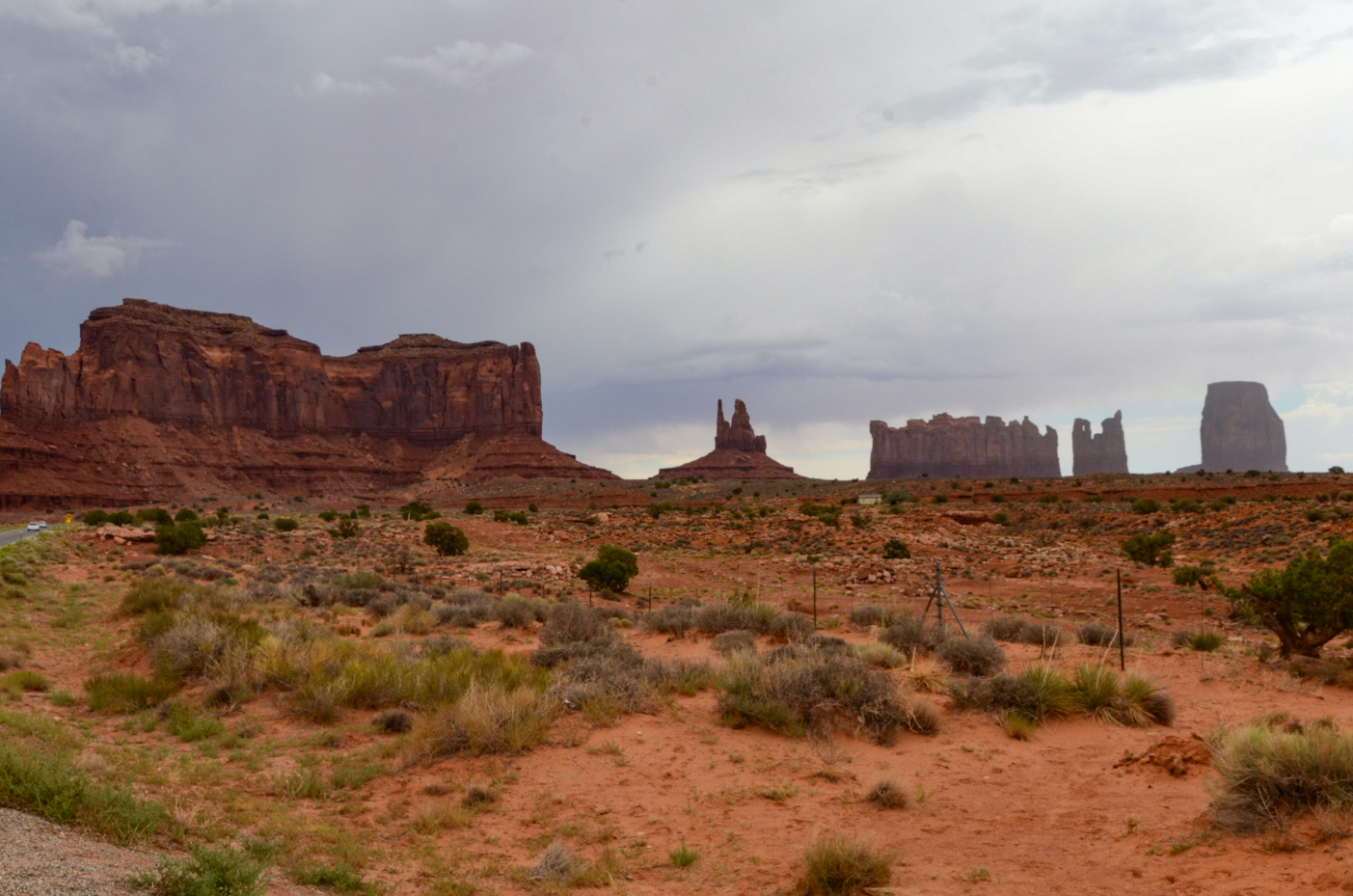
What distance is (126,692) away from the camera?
1109cm

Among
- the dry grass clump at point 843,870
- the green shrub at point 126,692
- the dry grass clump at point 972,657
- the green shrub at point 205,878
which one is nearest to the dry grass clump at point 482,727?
the green shrub at point 205,878

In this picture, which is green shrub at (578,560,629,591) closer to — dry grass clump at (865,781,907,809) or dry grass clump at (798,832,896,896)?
dry grass clump at (865,781,907,809)

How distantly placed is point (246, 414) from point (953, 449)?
15021 centimetres

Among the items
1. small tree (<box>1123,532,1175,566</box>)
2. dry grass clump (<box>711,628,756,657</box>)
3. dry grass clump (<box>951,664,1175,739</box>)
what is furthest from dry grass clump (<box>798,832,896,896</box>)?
small tree (<box>1123,532,1175,566</box>)

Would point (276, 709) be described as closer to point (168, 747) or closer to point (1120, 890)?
point (168, 747)

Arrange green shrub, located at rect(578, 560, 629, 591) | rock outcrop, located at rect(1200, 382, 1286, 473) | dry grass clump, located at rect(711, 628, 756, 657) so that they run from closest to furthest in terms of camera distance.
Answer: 1. dry grass clump, located at rect(711, 628, 756, 657)
2. green shrub, located at rect(578, 560, 629, 591)
3. rock outcrop, located at rect(1200, 382, 1286, 473)

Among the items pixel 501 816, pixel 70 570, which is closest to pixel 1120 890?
pixel 501 816

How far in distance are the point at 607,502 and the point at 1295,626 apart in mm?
64960

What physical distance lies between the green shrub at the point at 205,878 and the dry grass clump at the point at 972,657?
32.6 ft

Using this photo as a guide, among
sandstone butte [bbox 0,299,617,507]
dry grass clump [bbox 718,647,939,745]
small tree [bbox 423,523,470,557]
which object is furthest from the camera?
sandstone butte [bbox 0,299,617,507]

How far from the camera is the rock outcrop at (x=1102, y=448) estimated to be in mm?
195875

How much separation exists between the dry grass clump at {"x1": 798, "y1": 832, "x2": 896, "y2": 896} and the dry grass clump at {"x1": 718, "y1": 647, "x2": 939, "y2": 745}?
346 centimetres

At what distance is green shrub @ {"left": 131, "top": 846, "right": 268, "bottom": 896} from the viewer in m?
4.50

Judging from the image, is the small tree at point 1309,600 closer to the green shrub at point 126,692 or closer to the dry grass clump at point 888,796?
the dry grass clump at point 888,796
